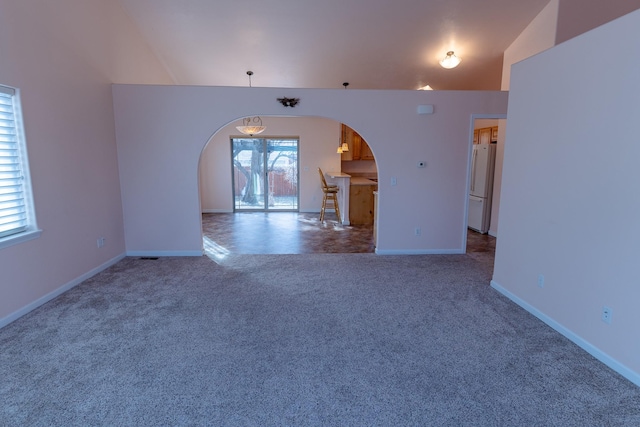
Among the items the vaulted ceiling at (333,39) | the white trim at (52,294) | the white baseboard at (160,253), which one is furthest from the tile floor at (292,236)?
the vaulted ceiling at (333,39)

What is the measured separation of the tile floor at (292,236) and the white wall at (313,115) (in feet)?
2.27

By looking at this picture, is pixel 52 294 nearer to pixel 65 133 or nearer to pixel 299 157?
pixel 65 133

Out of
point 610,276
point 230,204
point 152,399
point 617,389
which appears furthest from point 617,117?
point 230,204

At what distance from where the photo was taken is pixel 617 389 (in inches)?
81.4

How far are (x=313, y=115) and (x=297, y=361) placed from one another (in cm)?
328

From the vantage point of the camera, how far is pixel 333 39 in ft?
16.8

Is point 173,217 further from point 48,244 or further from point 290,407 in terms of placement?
point 290,407

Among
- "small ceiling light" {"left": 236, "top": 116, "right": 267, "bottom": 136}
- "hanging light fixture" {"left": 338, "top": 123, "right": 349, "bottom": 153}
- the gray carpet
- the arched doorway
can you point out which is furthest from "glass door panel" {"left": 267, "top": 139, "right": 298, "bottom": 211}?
the gray carpet

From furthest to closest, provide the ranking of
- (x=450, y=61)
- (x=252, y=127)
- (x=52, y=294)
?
(x=252, y=127) < (x=450, y=61) < (x=52, y=294)

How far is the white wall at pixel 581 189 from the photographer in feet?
7.19

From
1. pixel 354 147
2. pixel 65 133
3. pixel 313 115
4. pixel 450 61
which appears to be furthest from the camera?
pixel 354 147

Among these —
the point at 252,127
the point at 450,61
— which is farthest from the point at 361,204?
the point at 450,61

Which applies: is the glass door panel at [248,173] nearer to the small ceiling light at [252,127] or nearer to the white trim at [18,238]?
the small ceiling light at [252,127]

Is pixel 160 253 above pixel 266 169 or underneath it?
underneath
